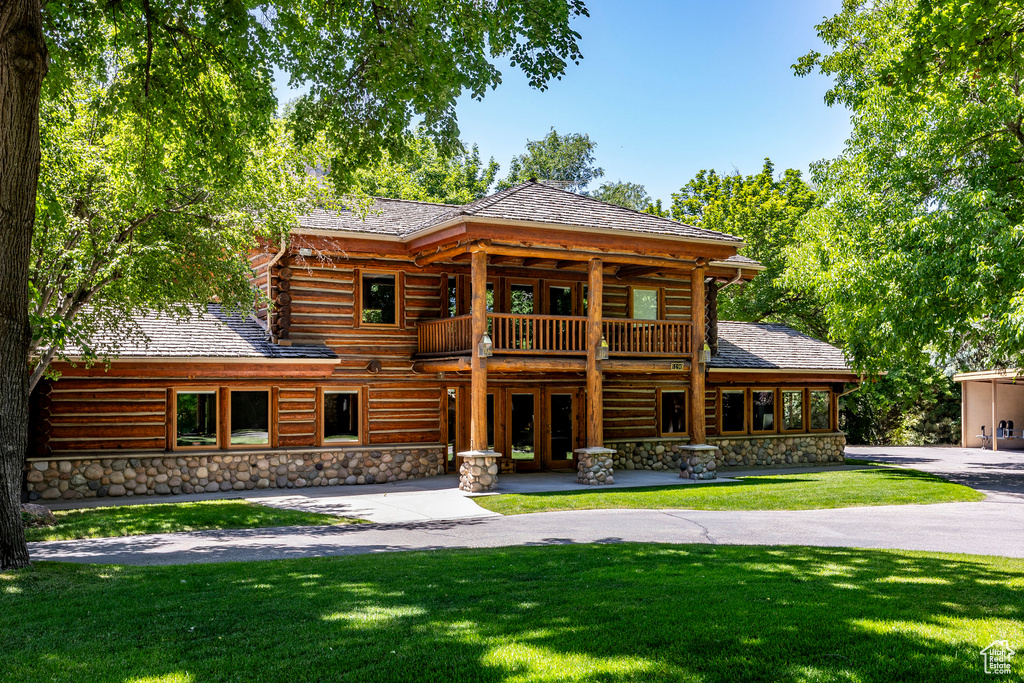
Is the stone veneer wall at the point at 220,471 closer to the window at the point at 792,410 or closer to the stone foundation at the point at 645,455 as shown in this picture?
the stone foundation at the point at 645,455

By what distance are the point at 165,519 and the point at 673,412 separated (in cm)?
1593

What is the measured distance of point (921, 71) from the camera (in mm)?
10812

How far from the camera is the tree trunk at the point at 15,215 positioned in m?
8.54

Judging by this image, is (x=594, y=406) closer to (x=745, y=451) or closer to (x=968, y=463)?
(x=745, y=451)

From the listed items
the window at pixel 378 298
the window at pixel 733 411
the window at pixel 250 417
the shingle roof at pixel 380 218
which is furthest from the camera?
the window at pixel 733 411

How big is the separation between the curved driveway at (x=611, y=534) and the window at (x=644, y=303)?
10166 mm

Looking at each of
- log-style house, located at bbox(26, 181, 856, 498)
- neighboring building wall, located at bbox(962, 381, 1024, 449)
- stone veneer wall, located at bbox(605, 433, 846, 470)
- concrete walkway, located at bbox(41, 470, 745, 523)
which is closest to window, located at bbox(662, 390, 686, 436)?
log-style house, located at bbox(26, 181, 856, 498)

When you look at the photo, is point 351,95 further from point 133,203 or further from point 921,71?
point 921,71

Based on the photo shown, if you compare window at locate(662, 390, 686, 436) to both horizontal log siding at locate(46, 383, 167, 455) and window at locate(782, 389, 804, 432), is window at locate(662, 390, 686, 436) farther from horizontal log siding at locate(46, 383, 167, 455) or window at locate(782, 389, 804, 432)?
horizontal log siding at locate(46, 383, 167, 455)

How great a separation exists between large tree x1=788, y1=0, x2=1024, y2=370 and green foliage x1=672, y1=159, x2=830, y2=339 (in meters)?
12.3

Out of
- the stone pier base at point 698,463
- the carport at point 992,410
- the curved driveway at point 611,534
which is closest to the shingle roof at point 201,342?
the curved driveway at point 611,534

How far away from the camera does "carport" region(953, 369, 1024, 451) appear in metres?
34.0

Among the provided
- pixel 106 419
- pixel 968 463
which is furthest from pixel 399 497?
pixel 968 463

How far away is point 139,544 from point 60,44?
7.35 meters
